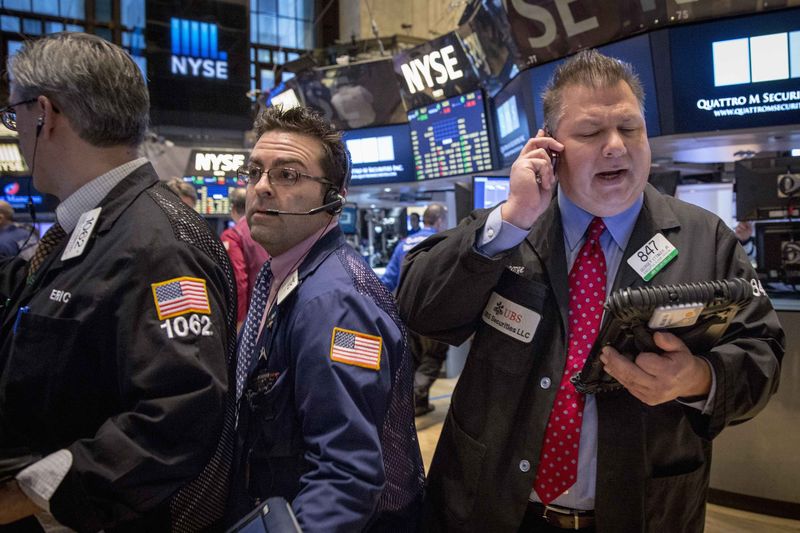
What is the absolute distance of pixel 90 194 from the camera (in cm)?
136

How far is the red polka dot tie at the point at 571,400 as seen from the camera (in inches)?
51.4

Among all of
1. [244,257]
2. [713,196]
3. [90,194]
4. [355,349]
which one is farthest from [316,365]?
[713,196]

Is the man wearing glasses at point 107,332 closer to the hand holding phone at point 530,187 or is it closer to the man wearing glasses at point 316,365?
the man wearing glasses at point 316,365

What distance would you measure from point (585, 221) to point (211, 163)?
842 centimetres

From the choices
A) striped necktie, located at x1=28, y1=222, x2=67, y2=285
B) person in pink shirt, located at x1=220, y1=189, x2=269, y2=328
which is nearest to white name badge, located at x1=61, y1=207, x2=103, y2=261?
striped necktie, located at x1=28, y1=222, x2=67, y2=285

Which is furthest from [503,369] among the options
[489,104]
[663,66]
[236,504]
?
[489,104]

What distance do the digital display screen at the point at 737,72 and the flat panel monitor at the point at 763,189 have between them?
0.91 ft

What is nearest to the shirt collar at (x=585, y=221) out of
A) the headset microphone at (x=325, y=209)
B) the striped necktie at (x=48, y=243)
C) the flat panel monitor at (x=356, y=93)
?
the headset microphone at (x=325, y=209)

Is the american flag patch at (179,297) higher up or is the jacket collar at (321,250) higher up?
the jacket collar at (321,250)

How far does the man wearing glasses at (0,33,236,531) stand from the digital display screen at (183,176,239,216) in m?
7.68

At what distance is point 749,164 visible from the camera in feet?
13.2

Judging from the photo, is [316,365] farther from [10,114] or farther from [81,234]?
[10,114]

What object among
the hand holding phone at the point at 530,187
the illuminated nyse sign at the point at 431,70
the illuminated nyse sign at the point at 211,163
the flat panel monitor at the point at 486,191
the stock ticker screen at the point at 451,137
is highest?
the illuminated nyse sign at the point at 431,70

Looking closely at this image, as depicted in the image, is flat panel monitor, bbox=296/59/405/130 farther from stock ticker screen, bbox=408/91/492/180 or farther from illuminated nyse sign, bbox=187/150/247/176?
illuminated nyse sign, bbox=187/150/247/176
